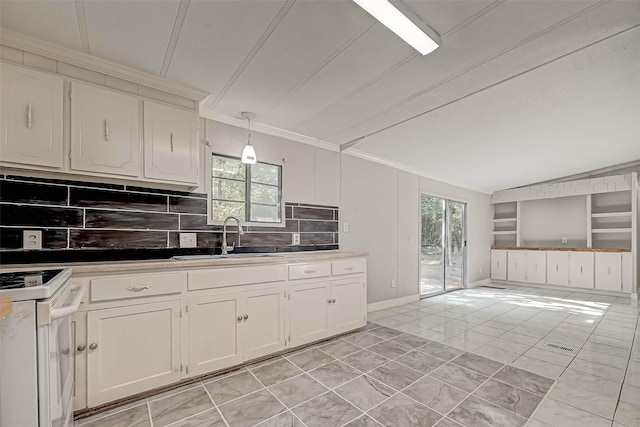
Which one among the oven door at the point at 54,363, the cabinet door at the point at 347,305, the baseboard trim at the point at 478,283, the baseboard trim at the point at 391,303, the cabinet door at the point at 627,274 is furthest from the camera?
the baseboard trim at the point at 478,283

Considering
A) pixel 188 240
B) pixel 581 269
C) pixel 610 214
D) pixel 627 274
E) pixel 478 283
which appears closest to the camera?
pixel 188 240

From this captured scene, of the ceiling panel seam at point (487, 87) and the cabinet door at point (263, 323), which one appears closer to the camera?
the ceiling panel seam at point (487, 87)

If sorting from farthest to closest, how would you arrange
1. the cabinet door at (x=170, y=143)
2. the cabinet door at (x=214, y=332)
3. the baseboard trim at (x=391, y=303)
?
the baseboard trim at (x=391, y=303), the cabinet door at (x=170, y=143), the cabinet door at (x=214, y=332)

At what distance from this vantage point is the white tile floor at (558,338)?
191 cm

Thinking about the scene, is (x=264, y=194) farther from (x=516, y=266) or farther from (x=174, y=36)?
(x=516, y=266)

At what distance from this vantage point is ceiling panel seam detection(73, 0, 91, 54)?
1545mm

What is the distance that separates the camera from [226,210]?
2.93 m

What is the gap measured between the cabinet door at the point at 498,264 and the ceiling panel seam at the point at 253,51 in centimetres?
707

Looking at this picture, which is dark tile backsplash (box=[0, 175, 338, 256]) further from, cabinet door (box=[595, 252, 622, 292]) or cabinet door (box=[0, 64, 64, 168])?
cabinet door (box=[595, 252, 622, 292])

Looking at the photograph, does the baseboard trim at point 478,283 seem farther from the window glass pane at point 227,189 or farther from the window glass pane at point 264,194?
the window glass pane at point 227,189

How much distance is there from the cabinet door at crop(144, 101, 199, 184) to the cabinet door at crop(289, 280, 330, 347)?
1.40m

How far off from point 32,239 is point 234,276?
1.34 metres

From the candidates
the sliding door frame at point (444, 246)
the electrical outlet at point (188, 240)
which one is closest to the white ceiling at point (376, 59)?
the electrical outlet at point (188, 240)

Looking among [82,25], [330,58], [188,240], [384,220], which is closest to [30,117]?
[82,25]
